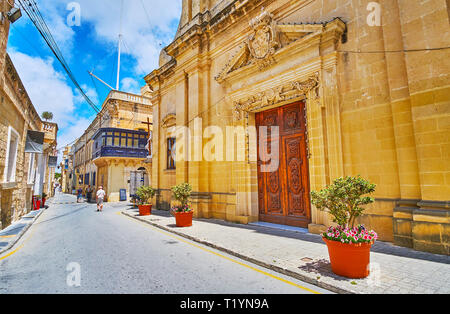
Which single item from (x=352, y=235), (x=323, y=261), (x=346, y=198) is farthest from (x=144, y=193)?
(x=352, y=235)

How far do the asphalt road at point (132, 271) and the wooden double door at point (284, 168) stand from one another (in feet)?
11.4

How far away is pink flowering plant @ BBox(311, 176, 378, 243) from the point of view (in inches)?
151

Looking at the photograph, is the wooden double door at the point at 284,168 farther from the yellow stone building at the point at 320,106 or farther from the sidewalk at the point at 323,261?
the sidewalk at the point at 323,261

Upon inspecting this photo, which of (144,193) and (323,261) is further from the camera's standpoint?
(144,193)

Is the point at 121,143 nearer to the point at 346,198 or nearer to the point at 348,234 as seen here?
the point at 346,198

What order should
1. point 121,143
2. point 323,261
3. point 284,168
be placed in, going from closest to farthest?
point 323,261, point 284,168, point 121,143

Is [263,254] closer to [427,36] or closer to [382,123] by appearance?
[382,123]

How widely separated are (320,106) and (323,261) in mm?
4480

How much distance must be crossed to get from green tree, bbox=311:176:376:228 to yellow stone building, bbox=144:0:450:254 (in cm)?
205

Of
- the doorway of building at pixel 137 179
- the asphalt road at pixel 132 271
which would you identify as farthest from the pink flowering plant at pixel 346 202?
the doorway of building at pixel 137 179

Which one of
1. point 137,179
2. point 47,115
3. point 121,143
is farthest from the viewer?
point 47,115

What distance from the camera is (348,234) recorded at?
3805 millimetres
